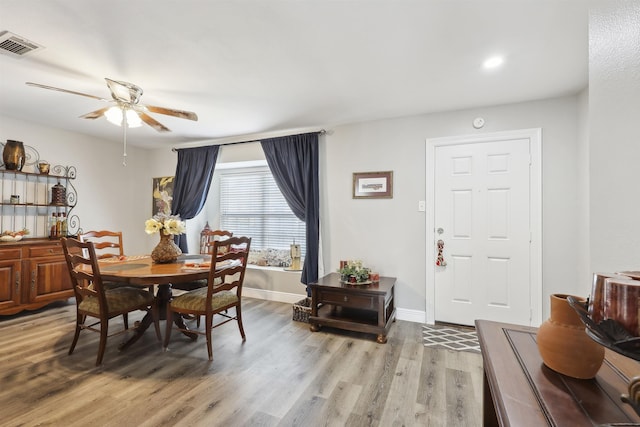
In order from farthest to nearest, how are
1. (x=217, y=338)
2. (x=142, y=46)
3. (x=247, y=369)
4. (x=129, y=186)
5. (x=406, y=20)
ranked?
(x=129, y=186) → (x=217, y=338) → (x=247, y=369) → (x=142, y=46) → (x=406, y=20)

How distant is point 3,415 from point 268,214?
10.7ft

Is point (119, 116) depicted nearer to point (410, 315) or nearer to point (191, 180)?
point (191, 180)

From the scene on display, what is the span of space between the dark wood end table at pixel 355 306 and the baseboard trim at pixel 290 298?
0.68 feet

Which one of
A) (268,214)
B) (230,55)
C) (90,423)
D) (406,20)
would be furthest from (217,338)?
(406,20)


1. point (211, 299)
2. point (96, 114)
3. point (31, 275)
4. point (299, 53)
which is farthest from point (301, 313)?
→ point (31, 275)

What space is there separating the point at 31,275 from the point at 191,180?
7.16ft

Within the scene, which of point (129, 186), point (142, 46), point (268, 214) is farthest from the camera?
point (129, 186)

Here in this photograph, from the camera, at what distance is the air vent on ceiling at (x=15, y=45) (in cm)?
187

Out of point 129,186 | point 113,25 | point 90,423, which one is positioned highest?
point 113,25

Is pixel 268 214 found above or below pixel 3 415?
above

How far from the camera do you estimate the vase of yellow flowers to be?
104 inches

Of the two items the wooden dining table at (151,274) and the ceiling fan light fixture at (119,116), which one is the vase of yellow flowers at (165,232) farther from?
the ceiling fan light fixture at (119,116)

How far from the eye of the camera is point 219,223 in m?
4.91

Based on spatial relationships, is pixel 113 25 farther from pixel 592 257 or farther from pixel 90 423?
pixel 592 257
